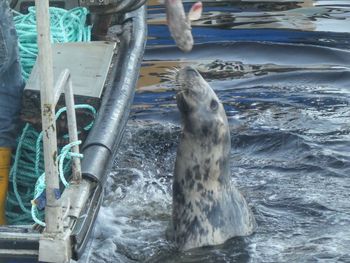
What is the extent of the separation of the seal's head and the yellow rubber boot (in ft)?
3.73

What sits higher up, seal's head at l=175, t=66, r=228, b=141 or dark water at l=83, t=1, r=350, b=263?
seal's head at l=175, t=66, r=228, b=141

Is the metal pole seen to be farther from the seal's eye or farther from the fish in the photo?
the seal's eye

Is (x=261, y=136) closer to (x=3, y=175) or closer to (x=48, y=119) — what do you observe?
(x=3, y=175)

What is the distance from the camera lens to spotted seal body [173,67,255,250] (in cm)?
512

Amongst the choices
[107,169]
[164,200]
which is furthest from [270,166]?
[107,169]

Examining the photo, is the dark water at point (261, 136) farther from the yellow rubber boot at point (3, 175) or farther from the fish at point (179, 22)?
the fish at point (179, 22)

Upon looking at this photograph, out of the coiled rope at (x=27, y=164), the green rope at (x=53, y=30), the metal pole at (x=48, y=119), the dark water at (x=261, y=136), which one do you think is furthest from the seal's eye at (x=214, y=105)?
the metal pole at (x=48, y=119)

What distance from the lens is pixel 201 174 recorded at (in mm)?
5172

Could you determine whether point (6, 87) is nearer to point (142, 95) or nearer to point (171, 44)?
point (142, 95)

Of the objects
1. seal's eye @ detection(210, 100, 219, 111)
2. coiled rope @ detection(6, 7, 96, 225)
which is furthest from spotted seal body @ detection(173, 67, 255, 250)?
coiled rope @ detection(6, 7, 96, 225)

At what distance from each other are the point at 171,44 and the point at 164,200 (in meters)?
4.34

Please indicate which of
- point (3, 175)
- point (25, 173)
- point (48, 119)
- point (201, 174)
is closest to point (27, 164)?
point (25, 173)

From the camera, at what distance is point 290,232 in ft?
18.2

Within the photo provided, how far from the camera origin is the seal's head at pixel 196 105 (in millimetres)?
5102
